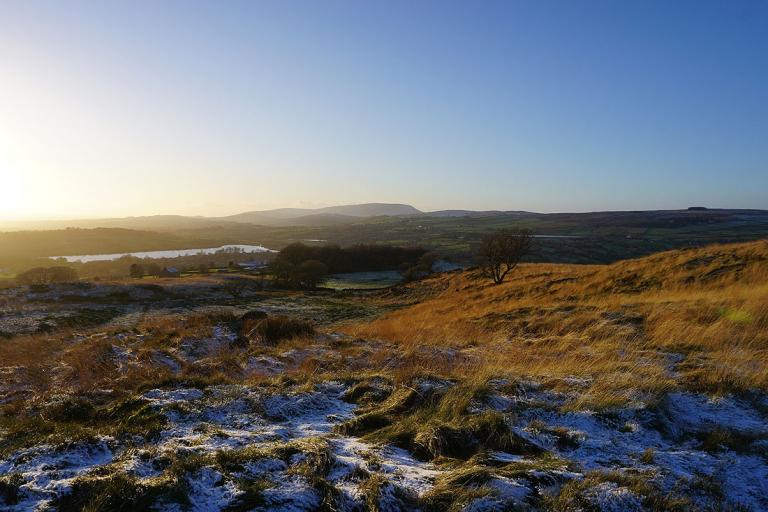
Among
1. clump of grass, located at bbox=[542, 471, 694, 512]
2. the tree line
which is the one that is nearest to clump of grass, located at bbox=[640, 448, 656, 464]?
clump of grass, located at bbox=[542, 471, 694, 512]

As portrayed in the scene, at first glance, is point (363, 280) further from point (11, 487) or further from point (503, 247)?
point (11, 487)

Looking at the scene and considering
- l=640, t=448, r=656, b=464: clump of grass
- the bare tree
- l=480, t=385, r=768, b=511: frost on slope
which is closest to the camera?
l=480, t=385, r=768, b=511: frost on slope

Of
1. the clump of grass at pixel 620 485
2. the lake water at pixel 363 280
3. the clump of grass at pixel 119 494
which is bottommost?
the lake water at pixel 363 280

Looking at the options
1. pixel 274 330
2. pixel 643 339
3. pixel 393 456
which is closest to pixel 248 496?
pixel 393 456

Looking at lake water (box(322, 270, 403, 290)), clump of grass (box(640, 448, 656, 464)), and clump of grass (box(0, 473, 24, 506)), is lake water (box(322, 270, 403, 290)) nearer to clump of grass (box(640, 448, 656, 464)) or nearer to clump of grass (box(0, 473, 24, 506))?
clump of grass (box(640, 448, 656, 464))

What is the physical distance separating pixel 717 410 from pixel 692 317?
636 cm

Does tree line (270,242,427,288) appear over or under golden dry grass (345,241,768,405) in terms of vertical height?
under

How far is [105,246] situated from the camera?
620ft

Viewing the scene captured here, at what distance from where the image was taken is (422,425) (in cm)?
502

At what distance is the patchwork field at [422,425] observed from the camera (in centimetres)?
356

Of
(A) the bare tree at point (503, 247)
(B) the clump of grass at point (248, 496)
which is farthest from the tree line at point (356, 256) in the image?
(B) the clump of grass at point (248, 496)

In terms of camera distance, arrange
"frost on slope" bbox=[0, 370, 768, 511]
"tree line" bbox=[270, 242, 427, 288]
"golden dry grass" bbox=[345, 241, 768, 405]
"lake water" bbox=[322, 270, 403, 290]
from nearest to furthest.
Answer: "frost on slope" bbox=[0, 370, 768, 511], "golden dry grass" bbox=[345, 241, 768, 405], "lake water" bbox=[322, 270, 403, 290], "tree line" bbox=[270, 242, 427, 288]

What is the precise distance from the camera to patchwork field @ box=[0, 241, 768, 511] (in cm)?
356

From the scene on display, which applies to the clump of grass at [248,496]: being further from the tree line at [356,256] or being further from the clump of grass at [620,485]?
the tree line at [356,256]
